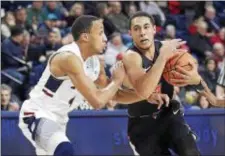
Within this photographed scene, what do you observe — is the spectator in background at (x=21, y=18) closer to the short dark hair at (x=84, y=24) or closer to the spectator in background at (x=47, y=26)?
the spectator in background at (x=47, y=26)

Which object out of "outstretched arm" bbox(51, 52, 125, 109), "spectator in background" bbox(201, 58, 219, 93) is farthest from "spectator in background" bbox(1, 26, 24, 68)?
"outstretched arm" bbox(51, 52, 125, 109)

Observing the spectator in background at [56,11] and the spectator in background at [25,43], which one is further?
the spectator in background at [56,11]

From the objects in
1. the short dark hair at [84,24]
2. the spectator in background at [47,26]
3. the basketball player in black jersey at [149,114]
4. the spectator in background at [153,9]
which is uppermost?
the short dark hair at [84,24]

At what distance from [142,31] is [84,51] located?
0.57m

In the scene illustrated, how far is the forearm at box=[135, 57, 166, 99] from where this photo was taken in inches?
237

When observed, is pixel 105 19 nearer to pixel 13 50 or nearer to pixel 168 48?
pixel 13 50

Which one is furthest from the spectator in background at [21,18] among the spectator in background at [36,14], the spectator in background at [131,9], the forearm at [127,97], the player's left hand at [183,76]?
the player's left hand at [183,76]

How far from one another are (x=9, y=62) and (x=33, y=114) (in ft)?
15.6

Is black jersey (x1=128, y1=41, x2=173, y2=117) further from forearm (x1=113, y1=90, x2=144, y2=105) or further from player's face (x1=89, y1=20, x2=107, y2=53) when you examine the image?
player's face (x1=89, y1=20, x2=107, y2=53)

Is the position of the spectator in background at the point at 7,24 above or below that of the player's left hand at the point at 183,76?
below

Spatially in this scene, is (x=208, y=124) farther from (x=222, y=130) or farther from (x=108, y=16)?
(x=108, y=16)

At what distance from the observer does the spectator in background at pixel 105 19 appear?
500 inches

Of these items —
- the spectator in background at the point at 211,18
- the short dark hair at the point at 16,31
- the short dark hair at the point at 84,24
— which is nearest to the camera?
the short dark hair at the point at 84,24

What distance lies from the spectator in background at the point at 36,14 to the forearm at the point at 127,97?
19.2 ft
